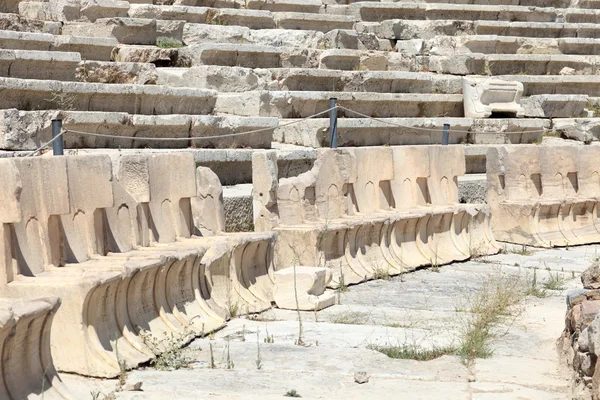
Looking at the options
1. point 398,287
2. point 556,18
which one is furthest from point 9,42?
point 556,18

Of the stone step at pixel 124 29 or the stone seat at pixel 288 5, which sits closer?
the stone step at pixel 124 29

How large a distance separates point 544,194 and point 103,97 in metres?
5.54

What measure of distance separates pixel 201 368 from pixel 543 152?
25.1 ft

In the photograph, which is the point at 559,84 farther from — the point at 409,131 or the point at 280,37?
the point at 280,37

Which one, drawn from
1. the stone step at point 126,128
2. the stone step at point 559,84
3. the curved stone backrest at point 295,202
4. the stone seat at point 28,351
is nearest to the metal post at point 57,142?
the stone step at point 126,128

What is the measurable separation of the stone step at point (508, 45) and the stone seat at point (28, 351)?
13.0m

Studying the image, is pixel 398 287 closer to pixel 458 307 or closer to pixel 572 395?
pixel 458 307

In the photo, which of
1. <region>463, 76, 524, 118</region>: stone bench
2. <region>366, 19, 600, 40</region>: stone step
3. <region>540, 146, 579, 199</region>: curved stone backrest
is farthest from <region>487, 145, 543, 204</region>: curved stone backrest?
<region>366, 19, 600, 40</region>: stone step

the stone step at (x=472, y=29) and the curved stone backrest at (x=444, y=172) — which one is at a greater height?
the stone step at (x=472, y=29)

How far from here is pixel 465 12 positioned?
19125 mm

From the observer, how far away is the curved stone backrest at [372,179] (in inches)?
404

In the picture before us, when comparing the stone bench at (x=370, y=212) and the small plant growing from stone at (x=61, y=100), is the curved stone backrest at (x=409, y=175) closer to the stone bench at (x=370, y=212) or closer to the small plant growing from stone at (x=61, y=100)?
the stone bench at (x=370, y=212)

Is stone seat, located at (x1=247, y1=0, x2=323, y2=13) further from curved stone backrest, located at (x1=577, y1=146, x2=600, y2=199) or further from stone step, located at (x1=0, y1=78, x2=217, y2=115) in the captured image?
curved stone backrest, located at (x1=577, y1=146, x2=600, y2=199)

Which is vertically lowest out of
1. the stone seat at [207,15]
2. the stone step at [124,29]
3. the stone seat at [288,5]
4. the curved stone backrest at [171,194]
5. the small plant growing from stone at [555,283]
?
the small plant growing from stone at [555,283]
